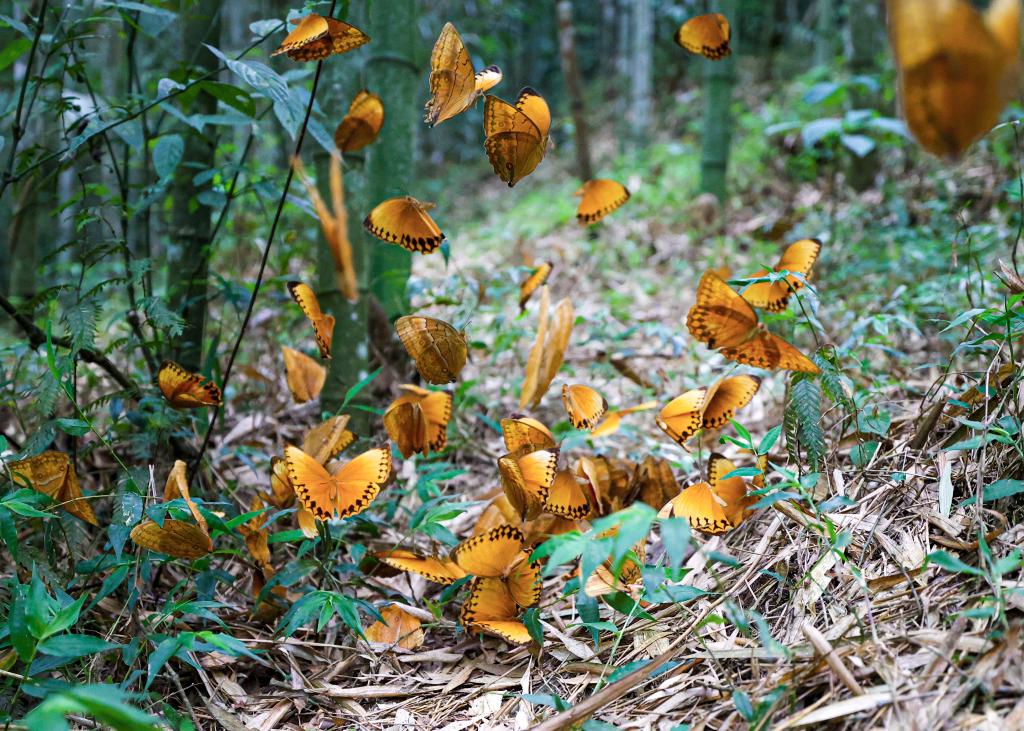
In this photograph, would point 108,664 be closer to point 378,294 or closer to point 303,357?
point 303,357

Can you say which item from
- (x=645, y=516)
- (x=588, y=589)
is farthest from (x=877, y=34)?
(x=645, y=516)

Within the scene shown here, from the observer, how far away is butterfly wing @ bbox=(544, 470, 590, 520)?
1244 mm

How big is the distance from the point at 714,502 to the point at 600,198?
2.27 ft

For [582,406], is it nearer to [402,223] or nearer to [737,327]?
[737,327]

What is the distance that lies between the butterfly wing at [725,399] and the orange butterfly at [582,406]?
21 cm

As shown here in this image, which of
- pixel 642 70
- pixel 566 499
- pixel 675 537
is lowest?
pixel 566 499

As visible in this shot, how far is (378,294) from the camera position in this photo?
2.27 metres

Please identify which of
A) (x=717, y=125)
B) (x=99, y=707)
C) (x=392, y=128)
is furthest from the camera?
(x=717, y=125)

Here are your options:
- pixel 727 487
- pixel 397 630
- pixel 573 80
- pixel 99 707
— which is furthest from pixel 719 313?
pixel 573 80

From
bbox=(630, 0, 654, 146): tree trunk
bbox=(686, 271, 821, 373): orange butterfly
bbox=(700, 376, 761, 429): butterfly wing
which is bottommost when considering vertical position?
bbox=(700, 376, 761, 429): butterfly wing

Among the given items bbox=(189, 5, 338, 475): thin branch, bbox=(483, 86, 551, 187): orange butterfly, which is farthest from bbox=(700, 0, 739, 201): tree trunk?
bbox=(483, 86, 551, 187): orange butterfly

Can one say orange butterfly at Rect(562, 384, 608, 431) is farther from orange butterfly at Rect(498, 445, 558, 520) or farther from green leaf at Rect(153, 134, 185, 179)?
green leaf at Rect(153, 134, 185, 179)

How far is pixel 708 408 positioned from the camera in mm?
1228

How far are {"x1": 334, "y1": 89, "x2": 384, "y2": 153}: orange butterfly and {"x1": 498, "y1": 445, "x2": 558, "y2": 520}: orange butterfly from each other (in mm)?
721
